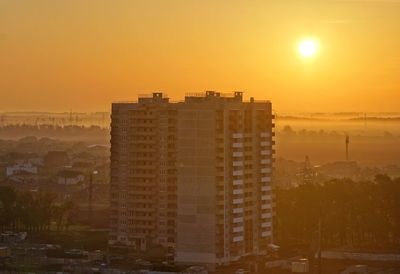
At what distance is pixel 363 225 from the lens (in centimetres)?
1739

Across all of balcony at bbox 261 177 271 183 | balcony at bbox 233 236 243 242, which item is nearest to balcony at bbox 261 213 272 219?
balcony at bbox 261 177 271 183

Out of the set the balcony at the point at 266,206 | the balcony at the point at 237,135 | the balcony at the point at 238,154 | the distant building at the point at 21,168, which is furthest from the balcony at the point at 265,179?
the distant building at the point at 21,168

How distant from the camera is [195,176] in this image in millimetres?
15070

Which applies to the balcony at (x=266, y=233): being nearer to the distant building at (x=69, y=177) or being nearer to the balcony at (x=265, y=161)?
the balcony at (x=265, y=161)

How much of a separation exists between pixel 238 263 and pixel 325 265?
120 centimetres

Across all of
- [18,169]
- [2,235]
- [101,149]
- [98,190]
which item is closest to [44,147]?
[101,149]

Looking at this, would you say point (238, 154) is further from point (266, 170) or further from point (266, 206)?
point (266, 206)

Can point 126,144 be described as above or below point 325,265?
above

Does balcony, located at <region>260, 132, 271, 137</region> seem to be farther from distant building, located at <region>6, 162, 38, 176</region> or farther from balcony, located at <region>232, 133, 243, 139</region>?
distant building, located at <region>6, 162, 38, 176</region>

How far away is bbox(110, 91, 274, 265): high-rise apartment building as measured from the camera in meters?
15.0

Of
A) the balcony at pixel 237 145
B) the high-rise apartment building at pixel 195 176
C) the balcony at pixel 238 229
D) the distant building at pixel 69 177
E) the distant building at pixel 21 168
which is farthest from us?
the distant building at pixel 21 168

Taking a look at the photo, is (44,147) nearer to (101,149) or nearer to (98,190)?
(101,149)

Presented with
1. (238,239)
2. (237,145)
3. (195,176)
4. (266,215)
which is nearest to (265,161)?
(266,215)

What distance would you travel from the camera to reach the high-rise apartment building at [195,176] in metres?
15.0
